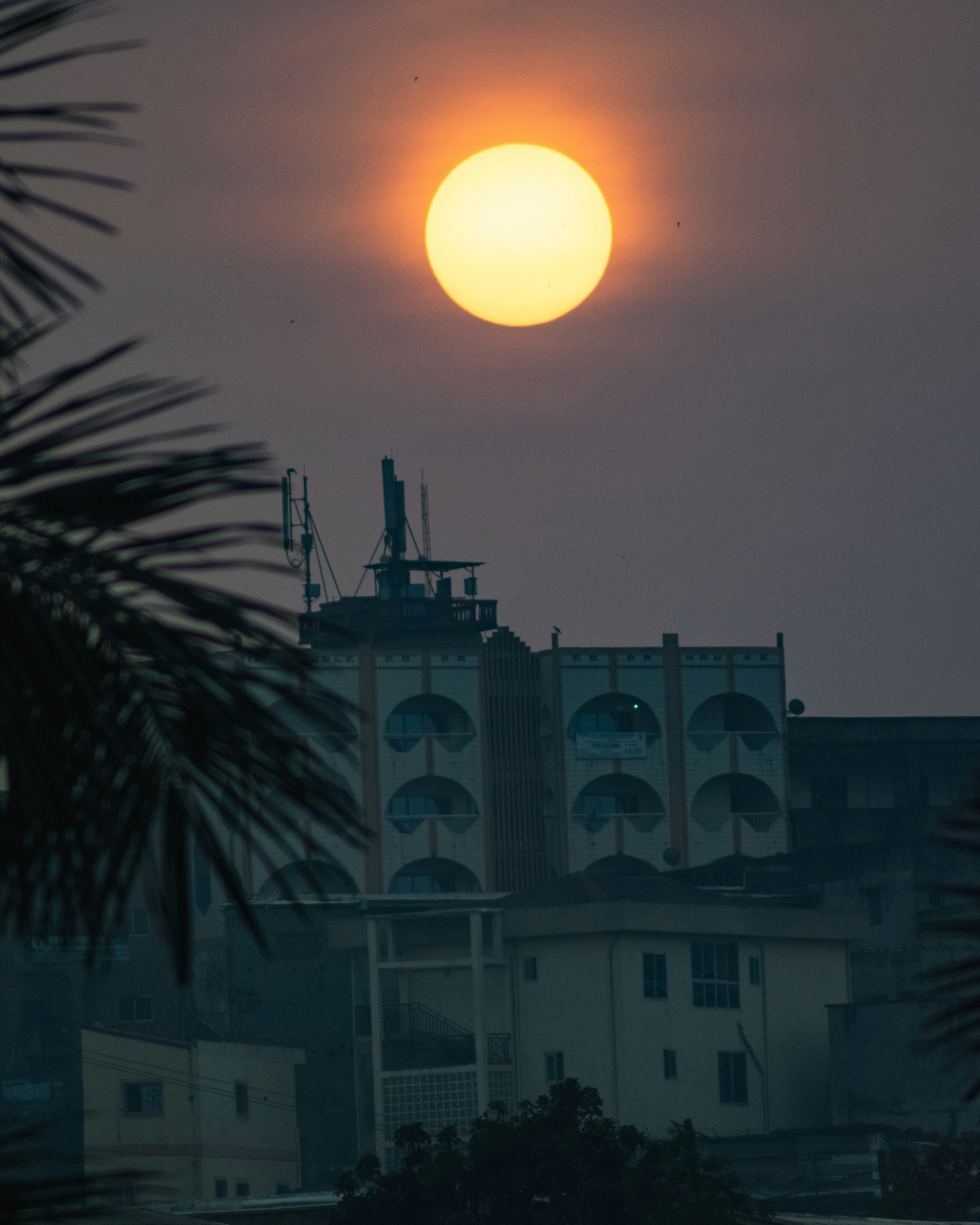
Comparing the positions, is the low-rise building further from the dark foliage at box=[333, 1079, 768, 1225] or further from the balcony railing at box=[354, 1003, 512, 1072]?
the dark foliage at box=[333, 1079, 768, 1225]

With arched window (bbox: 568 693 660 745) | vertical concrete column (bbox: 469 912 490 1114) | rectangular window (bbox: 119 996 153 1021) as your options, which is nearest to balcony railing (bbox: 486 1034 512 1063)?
vertical concrete column (bbox: 469 912 490 1114)

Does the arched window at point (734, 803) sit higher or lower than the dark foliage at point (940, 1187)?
higher

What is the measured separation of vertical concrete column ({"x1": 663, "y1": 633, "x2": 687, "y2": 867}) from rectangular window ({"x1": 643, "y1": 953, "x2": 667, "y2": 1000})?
2473cm

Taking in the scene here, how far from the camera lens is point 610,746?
78438mm

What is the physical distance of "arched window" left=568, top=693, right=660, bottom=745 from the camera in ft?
257

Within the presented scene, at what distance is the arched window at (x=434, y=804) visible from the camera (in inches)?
3031

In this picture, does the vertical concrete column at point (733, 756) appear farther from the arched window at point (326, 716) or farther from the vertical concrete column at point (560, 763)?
the arched window at point (326, 716)

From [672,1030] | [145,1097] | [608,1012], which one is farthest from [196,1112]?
[672,1030]

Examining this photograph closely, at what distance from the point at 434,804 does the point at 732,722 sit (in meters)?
13.4

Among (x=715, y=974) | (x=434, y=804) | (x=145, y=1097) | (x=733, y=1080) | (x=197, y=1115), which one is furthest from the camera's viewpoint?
(x=434, y=804)

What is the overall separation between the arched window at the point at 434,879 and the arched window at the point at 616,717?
7.49 meters

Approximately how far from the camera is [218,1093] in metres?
55.6

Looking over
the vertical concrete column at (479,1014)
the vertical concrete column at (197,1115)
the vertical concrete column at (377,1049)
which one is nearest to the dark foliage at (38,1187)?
the vertical concrete column at (479,1014)

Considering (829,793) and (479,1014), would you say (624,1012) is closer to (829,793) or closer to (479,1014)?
(479,1014)
